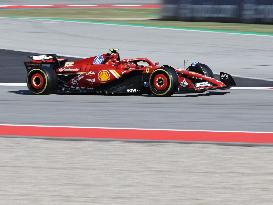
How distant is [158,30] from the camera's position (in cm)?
3088

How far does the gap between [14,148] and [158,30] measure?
2007 centimetres

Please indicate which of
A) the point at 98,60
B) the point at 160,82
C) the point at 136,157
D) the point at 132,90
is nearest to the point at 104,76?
the point at 98,60

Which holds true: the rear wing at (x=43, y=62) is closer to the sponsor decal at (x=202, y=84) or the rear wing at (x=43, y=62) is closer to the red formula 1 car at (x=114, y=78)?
the red formula 1 car at (x=114, y=78)

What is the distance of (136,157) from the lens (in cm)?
1052

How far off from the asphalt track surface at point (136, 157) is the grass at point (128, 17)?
46.3 feet

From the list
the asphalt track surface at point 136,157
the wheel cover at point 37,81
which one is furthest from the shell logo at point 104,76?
the wheel cover at point 37,81

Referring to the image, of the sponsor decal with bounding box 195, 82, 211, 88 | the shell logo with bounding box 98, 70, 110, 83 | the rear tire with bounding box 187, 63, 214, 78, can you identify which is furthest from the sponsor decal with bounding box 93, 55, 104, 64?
the sponsor decal with bounding box 195, 82, 211, 88

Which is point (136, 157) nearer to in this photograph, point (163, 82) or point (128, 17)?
point (163, 82)

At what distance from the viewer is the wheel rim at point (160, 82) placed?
15.7 m

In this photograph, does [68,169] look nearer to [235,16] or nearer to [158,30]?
[158,30]

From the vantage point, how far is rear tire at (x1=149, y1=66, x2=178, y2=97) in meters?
15.6

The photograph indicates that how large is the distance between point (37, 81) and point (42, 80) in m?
0.11

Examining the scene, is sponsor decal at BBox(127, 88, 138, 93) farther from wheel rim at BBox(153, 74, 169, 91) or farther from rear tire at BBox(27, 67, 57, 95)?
rear tire at BBox(27, 67, 57, 95)

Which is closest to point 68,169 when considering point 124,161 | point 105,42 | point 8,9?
point 124,161
